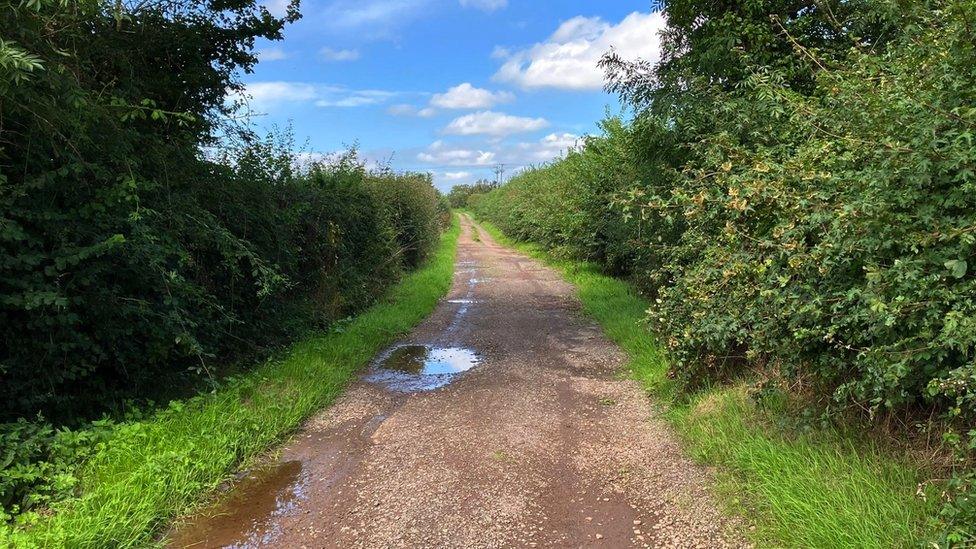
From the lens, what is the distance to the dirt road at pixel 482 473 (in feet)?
11.4

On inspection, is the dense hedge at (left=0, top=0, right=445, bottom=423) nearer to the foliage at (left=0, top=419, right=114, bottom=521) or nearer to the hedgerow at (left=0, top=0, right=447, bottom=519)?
the hedgerow at (left=0, top=0, right=447, bottom=519)

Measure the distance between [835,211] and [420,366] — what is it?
5.24 metres

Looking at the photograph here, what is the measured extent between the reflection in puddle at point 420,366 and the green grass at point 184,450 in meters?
0.38

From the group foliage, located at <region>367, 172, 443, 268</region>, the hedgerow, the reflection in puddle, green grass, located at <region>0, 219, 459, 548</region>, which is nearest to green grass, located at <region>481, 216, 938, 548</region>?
the reflection in puddle

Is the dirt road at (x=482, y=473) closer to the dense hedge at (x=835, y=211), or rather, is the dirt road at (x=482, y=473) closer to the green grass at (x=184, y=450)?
the green grass at (x=184, y=450)

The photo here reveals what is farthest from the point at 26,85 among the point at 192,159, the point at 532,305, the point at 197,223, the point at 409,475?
the point at 532,305

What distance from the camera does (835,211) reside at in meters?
3.22

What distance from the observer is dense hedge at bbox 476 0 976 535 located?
2.71 meters

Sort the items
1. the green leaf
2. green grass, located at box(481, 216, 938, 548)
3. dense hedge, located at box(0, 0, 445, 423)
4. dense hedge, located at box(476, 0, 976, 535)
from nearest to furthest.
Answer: the green leaf → dense hedge, located at box(476, 0, 976, 535) → green grass, located at box(481, 216, 938, 548) → dense hedge, located at box(0, 0, 445, 423)

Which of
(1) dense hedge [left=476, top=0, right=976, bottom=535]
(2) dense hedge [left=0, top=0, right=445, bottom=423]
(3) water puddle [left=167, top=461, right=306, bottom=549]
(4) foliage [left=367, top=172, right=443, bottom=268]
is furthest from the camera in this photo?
(4) foliage [left=367, top=172, right=443, bottom=268]

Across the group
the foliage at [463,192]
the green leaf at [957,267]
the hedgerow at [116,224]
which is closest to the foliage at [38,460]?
the hedgerow at [116,224]

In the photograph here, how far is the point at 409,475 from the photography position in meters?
4.19

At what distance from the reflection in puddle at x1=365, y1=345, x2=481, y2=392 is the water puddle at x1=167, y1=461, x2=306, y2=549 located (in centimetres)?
214

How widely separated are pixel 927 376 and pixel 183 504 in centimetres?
444
